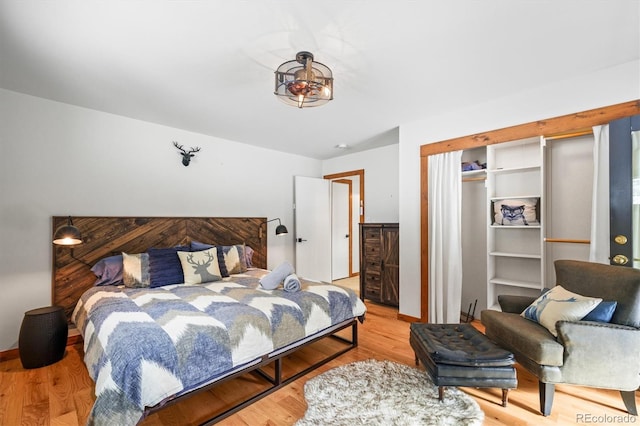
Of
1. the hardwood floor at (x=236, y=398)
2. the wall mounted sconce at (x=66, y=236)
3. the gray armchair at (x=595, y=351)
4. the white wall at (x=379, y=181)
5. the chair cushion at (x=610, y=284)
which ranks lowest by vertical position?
the hardwood floor at (x=236, y=398)

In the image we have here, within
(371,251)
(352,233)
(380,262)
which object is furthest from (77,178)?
(352,233)

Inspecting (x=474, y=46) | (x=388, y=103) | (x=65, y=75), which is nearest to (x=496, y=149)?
(x=388, y=103)

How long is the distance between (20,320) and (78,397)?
130 cm

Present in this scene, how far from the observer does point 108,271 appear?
9.59ft

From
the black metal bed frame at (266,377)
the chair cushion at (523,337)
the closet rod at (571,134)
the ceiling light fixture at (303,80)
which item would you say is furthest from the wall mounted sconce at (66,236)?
the closet rod at (571,134)

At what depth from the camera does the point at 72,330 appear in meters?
2.96

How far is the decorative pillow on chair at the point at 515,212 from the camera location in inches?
119

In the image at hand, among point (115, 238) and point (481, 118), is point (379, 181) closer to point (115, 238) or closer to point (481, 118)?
point (481, 118)

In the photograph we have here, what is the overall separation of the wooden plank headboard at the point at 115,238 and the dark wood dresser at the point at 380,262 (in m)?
1.94

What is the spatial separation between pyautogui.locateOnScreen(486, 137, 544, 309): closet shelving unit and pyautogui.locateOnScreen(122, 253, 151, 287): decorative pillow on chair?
11.9 ft

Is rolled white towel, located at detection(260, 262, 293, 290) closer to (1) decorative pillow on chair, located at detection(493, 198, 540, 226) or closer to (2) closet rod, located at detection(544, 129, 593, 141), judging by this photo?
(1) decorative pillow on chair, located at detection(493, 198, 540, 226)

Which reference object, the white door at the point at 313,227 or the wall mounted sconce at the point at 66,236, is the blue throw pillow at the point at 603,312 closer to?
the white door at the point at 313,227

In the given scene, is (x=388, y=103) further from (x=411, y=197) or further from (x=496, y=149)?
(x=496, y=149)

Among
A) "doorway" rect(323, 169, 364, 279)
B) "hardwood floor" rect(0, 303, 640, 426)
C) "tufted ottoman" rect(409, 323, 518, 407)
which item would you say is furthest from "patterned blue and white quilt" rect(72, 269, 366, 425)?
"doorway" rect(323, 169, 364, 279)
